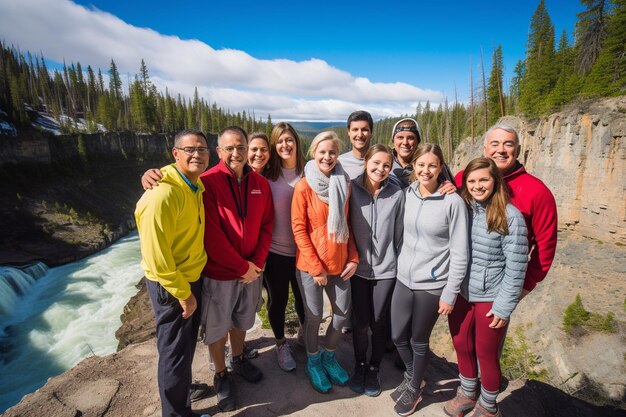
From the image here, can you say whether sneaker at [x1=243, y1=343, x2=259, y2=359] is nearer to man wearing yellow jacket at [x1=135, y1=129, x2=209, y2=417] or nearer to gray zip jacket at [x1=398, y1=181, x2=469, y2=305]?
man wearing yellow jacket at [x1=135, y1=129, x2=209, y2=417]

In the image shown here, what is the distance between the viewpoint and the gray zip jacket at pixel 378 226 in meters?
3.12

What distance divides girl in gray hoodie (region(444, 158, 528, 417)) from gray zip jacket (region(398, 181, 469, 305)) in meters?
0.17

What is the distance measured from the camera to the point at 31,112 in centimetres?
5009

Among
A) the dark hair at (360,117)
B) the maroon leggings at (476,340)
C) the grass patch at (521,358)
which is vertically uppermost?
the dark hair at (360,117)

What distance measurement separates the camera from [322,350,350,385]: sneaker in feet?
11.7

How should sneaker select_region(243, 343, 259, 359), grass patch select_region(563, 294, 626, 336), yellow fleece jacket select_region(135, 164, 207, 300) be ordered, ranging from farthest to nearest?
grass patch select_region(563, 294, 626, 336), sneaker select_region(243, 343, 259, 359), yellow fleece jacket select_region(135, 164, 207, 300)

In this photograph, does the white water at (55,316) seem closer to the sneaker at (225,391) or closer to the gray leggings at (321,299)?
the sneaker at (225,391)

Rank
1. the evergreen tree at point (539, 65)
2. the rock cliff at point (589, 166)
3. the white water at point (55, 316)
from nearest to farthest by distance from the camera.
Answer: the white water at point (55, 316) < the rock cliff at point (589, 166) < the evergreen tree at point (539, 65)

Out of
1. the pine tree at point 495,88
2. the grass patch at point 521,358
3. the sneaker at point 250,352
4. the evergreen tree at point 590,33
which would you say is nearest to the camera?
the sneaker at point 250,352

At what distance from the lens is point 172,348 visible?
271 centimetres

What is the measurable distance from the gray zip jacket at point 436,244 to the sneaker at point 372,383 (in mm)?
1283

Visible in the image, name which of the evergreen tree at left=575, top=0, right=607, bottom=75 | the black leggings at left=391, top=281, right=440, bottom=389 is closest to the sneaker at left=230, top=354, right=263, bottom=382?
→ the black leggings at left=391, top=281, right=440, bottom=389

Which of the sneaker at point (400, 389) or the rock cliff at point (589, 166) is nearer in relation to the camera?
the sneaker at point (400, 389)

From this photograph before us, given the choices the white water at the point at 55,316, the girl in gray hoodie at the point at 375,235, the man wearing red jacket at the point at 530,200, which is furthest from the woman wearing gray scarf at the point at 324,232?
the white water at the point at 55,316
